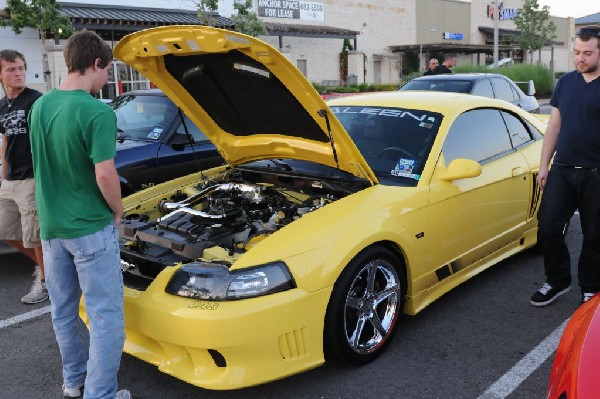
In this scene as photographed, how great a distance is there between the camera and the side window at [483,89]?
34.9ft

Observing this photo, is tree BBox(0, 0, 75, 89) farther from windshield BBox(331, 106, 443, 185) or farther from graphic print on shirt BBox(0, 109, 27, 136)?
windshield BBox(331, 106, 443, 185)

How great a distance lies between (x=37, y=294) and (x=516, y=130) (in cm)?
413

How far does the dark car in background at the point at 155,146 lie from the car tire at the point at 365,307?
2919 millimetres

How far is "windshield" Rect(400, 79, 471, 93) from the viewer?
10664mm

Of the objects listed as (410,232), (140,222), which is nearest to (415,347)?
(410,232)

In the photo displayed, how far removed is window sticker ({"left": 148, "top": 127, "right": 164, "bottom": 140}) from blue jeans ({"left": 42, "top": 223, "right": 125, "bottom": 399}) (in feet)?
11.6

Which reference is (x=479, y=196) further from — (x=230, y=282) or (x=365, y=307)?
(x=230, y=282)

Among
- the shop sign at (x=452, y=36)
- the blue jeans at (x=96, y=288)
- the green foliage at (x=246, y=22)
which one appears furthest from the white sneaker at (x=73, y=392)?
the shop sign at (x=452, y=36)

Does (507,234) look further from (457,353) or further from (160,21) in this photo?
(160,21)

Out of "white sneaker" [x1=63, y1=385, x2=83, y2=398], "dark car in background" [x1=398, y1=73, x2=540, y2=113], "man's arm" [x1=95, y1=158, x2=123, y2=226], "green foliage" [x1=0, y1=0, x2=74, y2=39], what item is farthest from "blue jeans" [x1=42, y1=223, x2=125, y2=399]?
"green foliage" [x1=0, y1=0, x2=74, y2=39]

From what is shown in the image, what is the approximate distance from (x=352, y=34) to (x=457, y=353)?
3374 cm

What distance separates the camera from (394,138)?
13.8 feet

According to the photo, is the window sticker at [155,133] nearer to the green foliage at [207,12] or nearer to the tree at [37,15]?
the tree at [37,15]

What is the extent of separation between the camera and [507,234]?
186 inches
